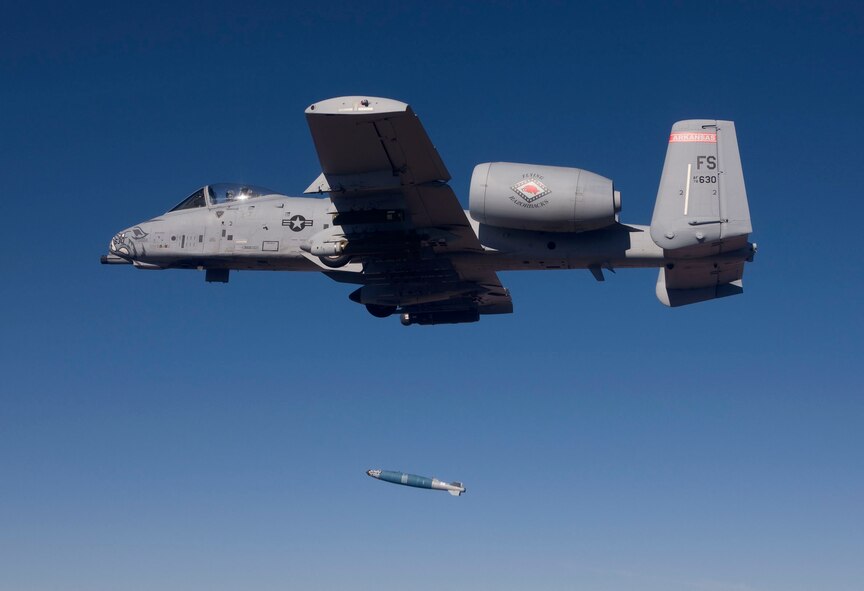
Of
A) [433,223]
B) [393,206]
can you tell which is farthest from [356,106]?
[433,223]

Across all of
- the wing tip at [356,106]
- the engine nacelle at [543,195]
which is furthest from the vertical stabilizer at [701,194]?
the wing tip at [356,106]

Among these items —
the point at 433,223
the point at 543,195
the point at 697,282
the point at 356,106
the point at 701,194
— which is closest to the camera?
the point at 356,106

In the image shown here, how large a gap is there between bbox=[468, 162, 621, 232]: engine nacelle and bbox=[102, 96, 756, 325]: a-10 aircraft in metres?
0.03

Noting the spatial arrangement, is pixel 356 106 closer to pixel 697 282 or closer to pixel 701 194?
pixel 701 194

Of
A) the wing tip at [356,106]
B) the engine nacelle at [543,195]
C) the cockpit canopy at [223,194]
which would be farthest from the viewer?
the cockpit canopy at [223,194]

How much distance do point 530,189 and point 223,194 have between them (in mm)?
10850

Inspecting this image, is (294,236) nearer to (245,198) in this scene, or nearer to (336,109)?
(245,198)

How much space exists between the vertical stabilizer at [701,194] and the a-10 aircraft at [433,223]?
0.03m

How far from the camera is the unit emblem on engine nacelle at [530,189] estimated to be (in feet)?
85.0

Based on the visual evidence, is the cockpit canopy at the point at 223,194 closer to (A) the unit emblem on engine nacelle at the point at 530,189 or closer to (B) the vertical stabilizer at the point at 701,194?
(A) the unit emblem on engine nacelle at the point at 530,189

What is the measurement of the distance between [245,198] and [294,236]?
8.07ft

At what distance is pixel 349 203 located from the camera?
27.0 metres

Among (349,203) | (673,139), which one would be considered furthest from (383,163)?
(673,139)

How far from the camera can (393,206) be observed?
26875mm
